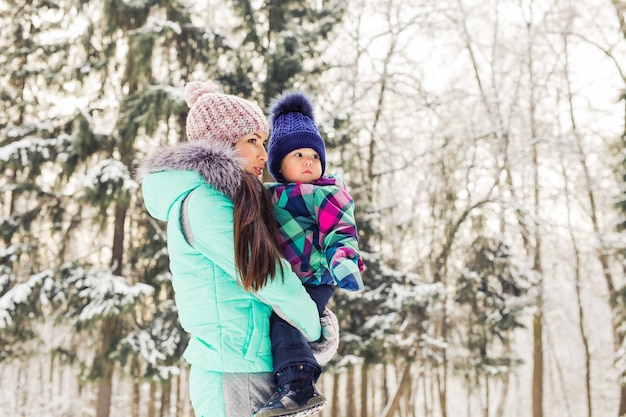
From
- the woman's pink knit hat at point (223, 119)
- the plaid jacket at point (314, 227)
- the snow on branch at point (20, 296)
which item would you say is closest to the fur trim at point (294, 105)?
the woman's pink knit hat at point (223, 119)

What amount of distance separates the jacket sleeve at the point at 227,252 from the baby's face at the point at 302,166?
0.43 metres

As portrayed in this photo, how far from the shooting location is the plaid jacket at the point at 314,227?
5.43ft

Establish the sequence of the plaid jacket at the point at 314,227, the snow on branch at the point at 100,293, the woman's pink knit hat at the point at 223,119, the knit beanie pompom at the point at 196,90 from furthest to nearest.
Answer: the snow on branch at the point at 100,293 → the knit beanie pompom at the point at 196,90 → the woman's pink knit hat at the point at 223,119 → the plaid jacket at the point at 314,227

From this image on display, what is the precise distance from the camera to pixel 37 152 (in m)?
8.42

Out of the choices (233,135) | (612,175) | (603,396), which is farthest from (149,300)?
(603,396)


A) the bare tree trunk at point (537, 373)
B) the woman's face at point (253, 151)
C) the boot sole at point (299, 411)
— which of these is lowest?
the bare tree trunk at point (537, 373)

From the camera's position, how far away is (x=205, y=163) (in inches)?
61.8

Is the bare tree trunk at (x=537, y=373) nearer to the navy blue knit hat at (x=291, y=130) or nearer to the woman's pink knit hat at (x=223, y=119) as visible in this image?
the navy blue knit hat at (x=291, y=130)

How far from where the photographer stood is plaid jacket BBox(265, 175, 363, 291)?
166 centimetres

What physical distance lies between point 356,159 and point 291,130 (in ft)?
29.9

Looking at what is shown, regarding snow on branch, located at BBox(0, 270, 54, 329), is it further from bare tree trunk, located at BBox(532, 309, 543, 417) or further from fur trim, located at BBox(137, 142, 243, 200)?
bare tree trunk, located at BBox(532, 309, 543, 417)

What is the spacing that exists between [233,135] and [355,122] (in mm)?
7645

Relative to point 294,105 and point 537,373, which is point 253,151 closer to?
point 294,105

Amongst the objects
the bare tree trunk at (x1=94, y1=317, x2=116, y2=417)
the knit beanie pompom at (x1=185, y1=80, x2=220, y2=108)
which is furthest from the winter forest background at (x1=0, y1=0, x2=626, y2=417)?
the knit beanie pompom at (x1=185, y1=80, x2=220, y2=108)
